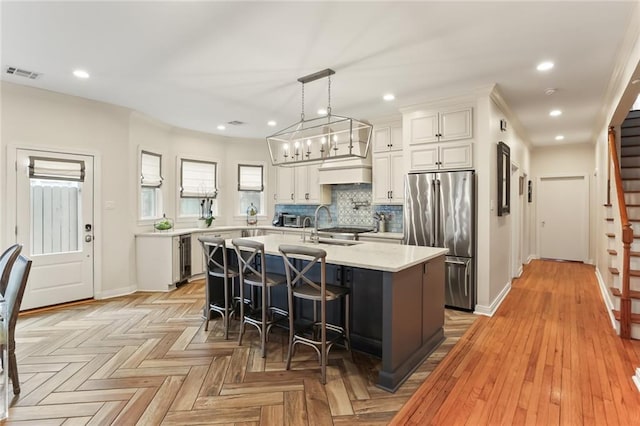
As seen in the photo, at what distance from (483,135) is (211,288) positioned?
3.79m

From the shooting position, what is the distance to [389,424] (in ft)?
6.64

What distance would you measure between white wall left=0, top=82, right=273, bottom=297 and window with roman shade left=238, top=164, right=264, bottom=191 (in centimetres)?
116

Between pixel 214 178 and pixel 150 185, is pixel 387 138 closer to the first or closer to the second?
pixel 214 178

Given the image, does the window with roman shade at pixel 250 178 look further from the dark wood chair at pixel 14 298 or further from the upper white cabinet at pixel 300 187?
the dark wood chair at pixel 14 298

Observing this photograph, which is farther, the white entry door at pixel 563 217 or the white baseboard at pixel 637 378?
the white entry door at pixel 563 217

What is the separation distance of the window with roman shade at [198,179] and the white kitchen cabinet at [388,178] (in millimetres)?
3285

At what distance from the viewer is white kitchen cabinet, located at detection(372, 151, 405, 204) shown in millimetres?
5105

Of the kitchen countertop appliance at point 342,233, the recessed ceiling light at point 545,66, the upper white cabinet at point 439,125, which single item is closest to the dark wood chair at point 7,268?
the kitchen countertop appliance at point 342,233

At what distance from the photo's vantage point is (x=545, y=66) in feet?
11.0

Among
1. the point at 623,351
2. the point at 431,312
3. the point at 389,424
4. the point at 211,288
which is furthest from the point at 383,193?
the point at 389,424

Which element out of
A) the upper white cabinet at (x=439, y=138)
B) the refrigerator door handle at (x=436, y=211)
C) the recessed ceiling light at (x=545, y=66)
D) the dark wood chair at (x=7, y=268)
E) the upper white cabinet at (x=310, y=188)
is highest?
the recessed ceiling light at (x=545, y=66)

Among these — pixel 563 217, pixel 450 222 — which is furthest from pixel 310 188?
pixel 563 217

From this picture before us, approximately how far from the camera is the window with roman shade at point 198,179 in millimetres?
6203

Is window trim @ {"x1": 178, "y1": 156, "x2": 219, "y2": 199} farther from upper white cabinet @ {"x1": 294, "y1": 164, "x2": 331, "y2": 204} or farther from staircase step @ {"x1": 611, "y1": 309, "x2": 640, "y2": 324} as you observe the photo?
staircase step @ {"x1": 611, "y1": 309, "x2": 640, "y2": 324}
